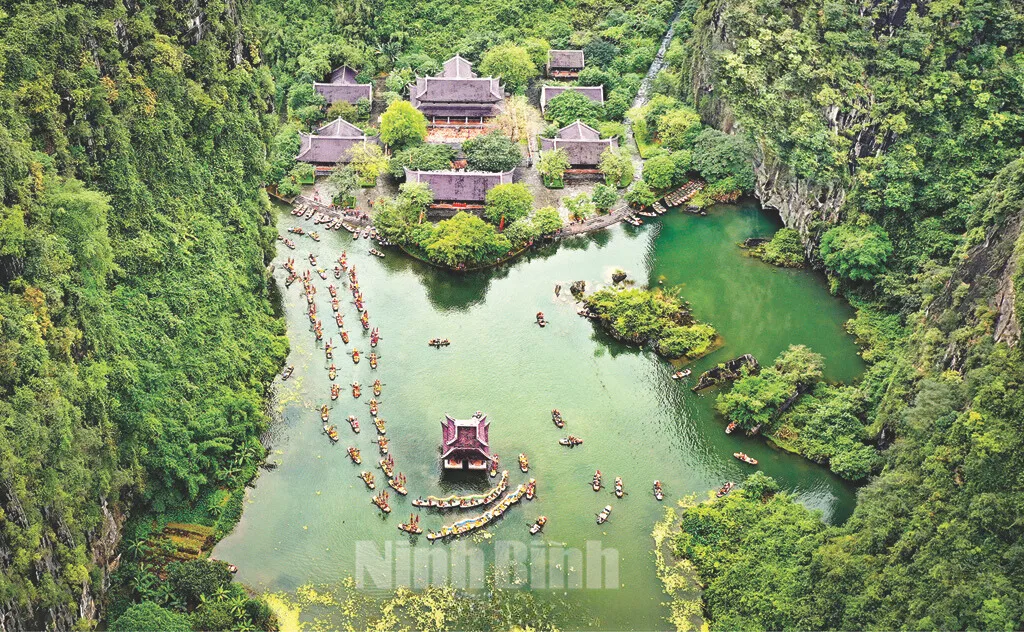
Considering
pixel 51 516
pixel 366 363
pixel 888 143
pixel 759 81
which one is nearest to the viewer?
pixel 51 516

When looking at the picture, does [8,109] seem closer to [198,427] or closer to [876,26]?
[198,427]

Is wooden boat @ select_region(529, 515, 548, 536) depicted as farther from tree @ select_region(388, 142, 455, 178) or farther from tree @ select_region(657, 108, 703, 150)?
tree @ select_region(657, 108, 703, 150)

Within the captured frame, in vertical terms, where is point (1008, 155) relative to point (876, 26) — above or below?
below

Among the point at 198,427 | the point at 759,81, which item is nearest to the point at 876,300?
the point at 759,81

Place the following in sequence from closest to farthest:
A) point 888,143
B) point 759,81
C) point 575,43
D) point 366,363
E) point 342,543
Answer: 1. point 342,543
2. point 366,363
3. point 888,143
4. point 759,81
5. point 575,43

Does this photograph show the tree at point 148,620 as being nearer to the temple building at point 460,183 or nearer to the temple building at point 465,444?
the temple building at point 465,444

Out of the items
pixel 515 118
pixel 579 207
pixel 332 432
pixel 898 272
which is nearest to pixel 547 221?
pixel 579 207

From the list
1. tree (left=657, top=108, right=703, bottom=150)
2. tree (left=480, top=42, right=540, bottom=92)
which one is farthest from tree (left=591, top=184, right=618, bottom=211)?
tree (left=480, top=42, right=540, bottom=92)
